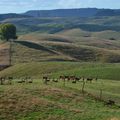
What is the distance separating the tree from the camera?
162125 millimetres

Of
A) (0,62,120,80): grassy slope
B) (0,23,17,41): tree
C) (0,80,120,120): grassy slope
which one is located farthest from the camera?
(0,23,17,41): tree

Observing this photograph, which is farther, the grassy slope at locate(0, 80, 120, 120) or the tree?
the tree

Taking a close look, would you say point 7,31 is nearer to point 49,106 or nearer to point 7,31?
point 7,31

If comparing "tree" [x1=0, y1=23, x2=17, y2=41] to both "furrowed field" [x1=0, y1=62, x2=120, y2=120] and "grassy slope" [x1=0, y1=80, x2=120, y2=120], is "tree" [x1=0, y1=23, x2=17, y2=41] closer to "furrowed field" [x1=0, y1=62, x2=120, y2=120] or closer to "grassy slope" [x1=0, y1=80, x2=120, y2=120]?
"furrowed field" [x1=0, y1=62, x2=120, y2=120]

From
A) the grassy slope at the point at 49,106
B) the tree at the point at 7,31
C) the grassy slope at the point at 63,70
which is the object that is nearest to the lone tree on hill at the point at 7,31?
the tree at the point at 7,31

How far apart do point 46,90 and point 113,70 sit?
4577 cm

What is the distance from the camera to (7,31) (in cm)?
16338

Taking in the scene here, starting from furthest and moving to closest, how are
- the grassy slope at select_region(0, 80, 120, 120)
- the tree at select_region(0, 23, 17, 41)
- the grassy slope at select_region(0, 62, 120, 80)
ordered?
the tree at select_region(0, 23, 17, 41)
the grassy slope at select_region(0, 62, 120, 80)
the grassy slope at select_region(0, 80, 120, 120)

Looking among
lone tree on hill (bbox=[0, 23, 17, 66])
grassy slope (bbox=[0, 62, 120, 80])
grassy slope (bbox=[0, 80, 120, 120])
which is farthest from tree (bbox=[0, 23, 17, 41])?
grassy slope (bbox=[0, 80, 120, 120])

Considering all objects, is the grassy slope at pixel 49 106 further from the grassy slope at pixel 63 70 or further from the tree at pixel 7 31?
the tree at pixel 7 31

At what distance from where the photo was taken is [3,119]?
4228 cm

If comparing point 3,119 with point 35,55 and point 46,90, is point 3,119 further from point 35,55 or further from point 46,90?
point 35,55

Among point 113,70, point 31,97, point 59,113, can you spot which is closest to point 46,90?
point 31,97

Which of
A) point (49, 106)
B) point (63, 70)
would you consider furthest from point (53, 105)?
point (63, 70)
